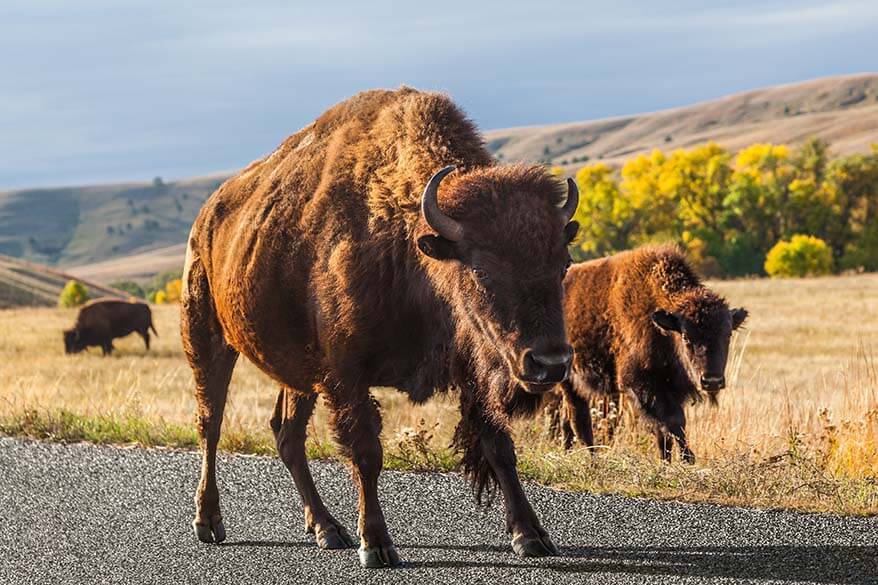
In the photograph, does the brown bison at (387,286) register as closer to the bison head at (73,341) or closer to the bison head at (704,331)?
the bison head at (704,331)

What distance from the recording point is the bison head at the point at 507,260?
4.86 metres

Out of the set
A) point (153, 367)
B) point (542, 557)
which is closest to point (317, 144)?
point (542, 557)

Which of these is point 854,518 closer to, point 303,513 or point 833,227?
point 303,513

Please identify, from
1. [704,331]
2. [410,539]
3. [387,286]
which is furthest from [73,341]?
[387,286]

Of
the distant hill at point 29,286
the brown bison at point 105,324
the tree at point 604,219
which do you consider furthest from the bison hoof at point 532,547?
the tree at point 604,219

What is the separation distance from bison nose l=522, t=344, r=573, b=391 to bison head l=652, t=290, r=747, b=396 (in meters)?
5.62

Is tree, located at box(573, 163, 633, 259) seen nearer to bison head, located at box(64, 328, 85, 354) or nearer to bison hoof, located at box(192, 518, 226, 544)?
bison head, located at box(64, 328, 85, 354)

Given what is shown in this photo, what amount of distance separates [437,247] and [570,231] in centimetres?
63

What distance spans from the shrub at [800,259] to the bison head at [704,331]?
59.4 metres

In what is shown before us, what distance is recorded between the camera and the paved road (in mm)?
5332

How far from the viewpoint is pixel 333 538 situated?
6168 mm

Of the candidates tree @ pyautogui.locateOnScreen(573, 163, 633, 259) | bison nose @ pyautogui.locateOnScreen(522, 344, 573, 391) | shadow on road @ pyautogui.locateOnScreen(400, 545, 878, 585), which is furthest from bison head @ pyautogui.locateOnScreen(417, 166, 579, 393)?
tree @ pyautogui.locateOnScreen(573, 163, 633, 259)

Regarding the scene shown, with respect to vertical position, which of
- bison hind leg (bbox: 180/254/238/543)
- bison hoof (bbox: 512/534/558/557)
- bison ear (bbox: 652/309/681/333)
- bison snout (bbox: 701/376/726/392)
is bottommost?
bison snout (bbox: 701/376/726/392)

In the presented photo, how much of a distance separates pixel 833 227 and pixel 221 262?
248 ft
